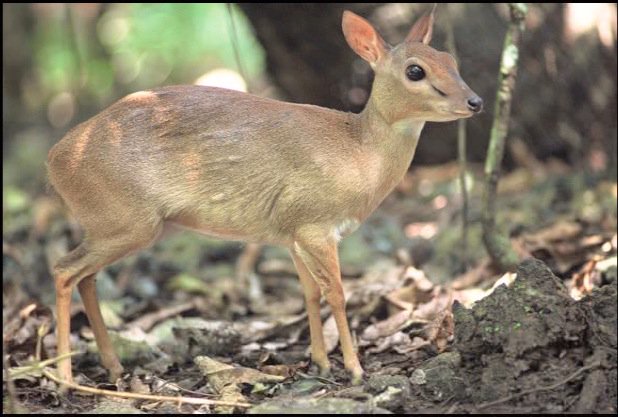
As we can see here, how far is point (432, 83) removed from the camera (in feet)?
19.9

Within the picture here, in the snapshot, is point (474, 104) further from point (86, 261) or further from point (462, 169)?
point (86, 261)

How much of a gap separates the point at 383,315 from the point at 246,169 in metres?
1.81

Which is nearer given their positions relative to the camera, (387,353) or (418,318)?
(387,353)

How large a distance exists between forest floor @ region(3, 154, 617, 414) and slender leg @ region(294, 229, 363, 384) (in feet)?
0.84

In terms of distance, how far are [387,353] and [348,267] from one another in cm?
248

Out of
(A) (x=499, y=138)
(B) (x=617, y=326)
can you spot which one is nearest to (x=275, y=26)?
(A) (x=499, y=138)

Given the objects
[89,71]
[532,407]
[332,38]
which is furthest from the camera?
[89,71]

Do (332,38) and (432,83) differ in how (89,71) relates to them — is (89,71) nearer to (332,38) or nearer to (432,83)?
(332,38)

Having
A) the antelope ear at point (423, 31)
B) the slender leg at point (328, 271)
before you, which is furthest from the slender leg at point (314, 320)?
the antelope ear at point (423, 31)

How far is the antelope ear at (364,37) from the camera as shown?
6.45 meters

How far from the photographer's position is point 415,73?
6133 mm

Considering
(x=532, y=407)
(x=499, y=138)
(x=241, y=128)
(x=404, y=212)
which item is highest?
(x=241, y=128)

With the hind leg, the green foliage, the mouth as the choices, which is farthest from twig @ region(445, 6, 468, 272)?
the green foliage

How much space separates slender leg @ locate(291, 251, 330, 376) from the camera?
6496 mm
